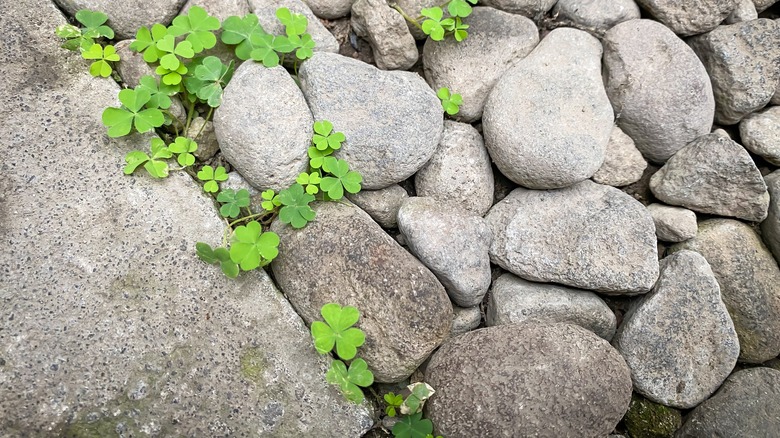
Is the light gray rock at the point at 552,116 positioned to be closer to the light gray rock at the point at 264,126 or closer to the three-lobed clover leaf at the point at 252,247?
the light gray rock at the point at 264,126

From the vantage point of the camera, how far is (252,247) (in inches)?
78.0

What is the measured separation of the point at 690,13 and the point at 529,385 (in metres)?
1.66

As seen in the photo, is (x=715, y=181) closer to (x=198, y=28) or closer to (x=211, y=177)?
(x=211, y=177)

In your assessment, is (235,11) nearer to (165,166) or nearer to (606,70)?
(165,166)

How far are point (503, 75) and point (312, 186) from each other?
907 millimetres

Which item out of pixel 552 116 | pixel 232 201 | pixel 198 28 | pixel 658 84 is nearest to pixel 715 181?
pixel 658 84

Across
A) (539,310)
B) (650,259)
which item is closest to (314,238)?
(539,310)

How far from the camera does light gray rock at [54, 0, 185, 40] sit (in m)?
2.20

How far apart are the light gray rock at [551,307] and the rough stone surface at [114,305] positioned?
0.67 meters

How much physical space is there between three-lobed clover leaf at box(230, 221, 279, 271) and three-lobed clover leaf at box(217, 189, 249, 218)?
0.37 ft

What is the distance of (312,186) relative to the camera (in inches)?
83.2

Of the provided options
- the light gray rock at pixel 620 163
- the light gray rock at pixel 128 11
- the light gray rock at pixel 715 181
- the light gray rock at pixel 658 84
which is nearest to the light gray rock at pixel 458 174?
the light gray rock at pixel 620 163

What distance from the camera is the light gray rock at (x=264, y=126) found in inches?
81.8

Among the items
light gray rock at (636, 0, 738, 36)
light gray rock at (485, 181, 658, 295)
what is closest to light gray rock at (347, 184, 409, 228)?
light gray rock at (485, 181, 658, 295)
